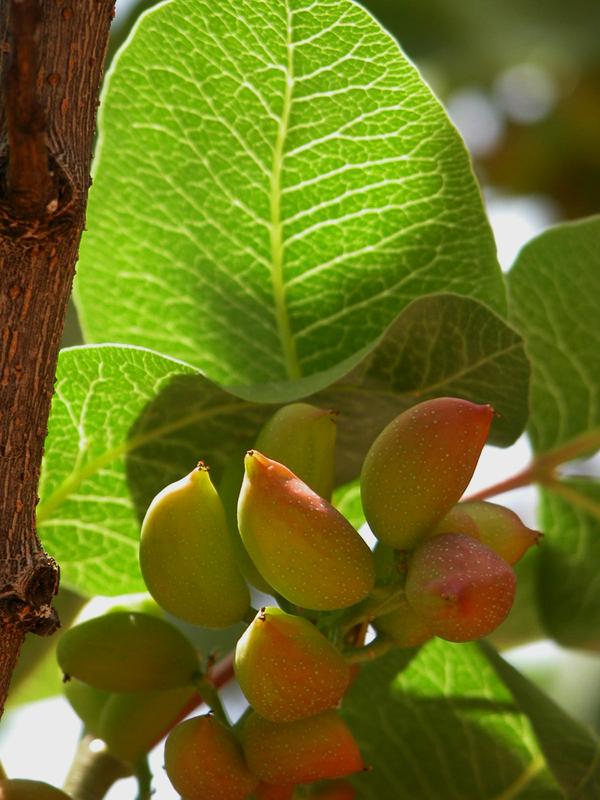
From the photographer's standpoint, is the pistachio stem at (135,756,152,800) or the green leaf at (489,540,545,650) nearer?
the pistachio stem at (135,756,152,800)

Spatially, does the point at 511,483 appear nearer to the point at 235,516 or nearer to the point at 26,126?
the point at 235,516

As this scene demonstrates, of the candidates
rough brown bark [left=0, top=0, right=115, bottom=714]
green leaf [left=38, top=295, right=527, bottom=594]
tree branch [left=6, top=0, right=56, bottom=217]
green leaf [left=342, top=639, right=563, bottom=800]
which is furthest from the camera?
green leaf [left=342, top=639, right=563, bottom=800]

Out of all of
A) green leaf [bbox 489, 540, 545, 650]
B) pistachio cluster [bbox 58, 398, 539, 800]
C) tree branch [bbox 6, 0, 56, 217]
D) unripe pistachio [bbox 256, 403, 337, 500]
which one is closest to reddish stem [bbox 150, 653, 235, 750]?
pistachio cluster [bbox 58, 398, 539, 800]

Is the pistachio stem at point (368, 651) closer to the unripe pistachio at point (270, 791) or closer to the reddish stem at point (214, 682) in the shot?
the unripe pistachio at point (270, 791)

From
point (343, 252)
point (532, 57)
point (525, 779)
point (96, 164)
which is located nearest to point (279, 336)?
point (343, 252)

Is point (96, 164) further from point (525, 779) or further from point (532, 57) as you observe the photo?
point (532, 57)

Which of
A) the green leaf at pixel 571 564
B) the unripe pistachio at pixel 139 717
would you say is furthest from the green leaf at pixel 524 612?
the unripe pistachio at pixel 139 717

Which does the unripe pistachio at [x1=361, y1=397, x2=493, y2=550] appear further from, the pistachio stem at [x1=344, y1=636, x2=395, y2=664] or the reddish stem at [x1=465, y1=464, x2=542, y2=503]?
the reddish stem at [x1=465, y1=464, x2=542, y2=503]
